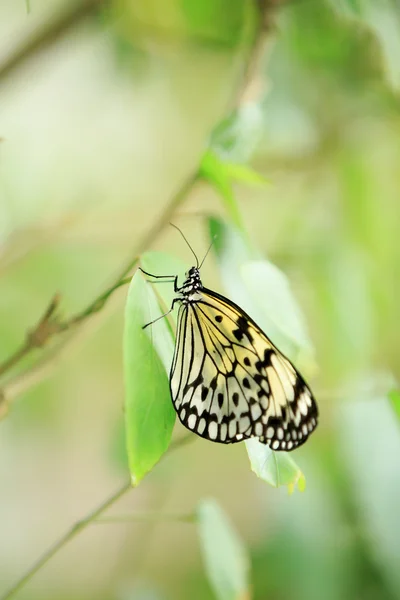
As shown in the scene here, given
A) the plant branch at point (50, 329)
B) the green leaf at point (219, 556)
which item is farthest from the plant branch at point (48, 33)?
the green leaf at point (219, 556)

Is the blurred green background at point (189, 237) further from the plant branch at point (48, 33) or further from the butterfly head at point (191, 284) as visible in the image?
the butterfly head at point (191, 284)

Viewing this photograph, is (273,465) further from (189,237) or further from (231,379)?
(189,237)

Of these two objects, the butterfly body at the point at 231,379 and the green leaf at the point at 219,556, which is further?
the green leaf at the point at 219,556

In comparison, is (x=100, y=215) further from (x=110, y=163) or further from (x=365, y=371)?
(x=365, y=371)

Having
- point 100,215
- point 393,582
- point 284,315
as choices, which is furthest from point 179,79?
point 393,582

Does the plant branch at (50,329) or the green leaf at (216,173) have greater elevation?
the green leaf at (216,173)

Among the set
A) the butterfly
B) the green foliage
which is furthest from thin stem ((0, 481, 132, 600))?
the green foliage

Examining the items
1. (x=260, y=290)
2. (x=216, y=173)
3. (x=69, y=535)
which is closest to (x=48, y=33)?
(x=216, y=173)
